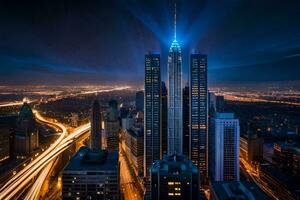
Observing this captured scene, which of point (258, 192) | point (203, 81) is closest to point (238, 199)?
point (258, 192)

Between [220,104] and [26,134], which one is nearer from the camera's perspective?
[26,134]

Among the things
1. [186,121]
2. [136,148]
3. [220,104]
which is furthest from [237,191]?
[220,104]

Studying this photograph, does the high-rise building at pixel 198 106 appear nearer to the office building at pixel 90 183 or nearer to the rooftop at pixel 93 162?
the rooftop at pixel 93 162

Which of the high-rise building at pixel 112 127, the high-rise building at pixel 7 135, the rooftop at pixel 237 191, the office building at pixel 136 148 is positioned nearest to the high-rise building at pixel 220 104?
the office building at pixel 136 148

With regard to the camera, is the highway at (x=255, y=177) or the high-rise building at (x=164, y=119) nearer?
the highway at (x=255, y=177)

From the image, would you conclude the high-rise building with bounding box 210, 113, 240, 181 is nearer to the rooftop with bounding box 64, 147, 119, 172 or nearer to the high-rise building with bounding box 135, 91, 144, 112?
the high-rise building with bounding box 135, 91, 144, 112

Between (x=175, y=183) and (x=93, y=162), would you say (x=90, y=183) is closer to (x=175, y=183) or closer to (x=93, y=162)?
(x=93, y=162)

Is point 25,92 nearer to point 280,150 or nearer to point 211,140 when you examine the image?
point 211,140
